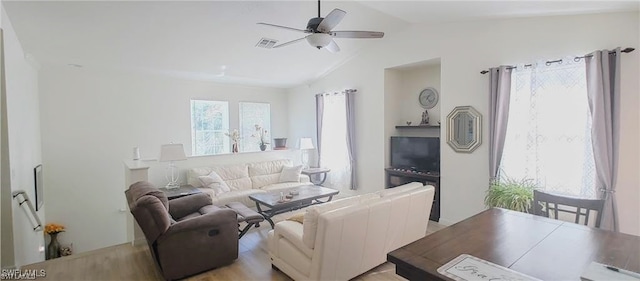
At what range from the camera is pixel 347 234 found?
251 centimetres

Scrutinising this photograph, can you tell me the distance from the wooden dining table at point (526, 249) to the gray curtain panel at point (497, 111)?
191 centimetres

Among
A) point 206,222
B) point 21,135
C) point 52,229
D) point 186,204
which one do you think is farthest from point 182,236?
point 52,229

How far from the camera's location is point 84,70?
15.8 ft

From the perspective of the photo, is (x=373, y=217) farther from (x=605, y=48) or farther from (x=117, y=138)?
(x=117, y=138)

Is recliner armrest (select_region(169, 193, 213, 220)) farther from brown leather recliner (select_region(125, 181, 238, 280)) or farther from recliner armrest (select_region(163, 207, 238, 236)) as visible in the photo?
recliner armrest (select_region(163, 207, 238, 236))

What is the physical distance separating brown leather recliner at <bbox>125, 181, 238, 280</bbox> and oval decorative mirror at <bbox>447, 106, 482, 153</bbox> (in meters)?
3.21

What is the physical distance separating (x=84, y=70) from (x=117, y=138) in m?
1.20

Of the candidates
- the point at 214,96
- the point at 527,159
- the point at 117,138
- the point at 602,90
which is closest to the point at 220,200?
the point at 117,138

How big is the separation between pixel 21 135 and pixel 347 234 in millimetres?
3595

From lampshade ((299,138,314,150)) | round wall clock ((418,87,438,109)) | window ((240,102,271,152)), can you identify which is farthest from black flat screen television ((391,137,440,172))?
window ((240,102,271,152))

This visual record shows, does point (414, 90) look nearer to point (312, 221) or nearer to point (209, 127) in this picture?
point (312, 221)

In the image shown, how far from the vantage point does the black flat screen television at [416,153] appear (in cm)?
472

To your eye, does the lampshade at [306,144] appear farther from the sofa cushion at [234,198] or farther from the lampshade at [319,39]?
the lampshade at [319,39]

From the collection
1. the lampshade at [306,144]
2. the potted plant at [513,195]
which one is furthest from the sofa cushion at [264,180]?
the potted plant at [513,195]
